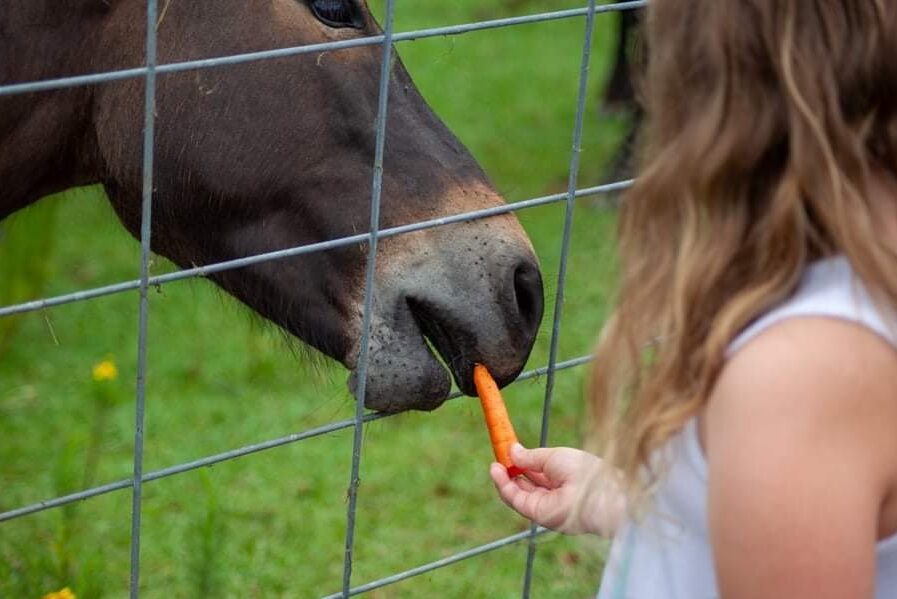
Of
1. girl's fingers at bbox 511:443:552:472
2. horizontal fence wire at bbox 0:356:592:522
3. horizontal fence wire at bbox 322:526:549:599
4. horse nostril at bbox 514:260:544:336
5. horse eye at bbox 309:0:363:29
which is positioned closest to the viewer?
horizontal fence wire at bbox 0:356:592:522

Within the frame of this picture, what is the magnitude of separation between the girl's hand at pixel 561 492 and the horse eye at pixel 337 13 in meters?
0.78

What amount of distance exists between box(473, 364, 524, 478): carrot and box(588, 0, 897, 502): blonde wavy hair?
1.58 feet

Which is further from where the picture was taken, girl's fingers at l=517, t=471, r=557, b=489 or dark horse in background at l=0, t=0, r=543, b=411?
dark horse in background at l=0, t=0, r=543, b=411

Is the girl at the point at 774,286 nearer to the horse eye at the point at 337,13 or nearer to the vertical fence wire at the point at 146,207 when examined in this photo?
the vertical fence wire at the point at 146,207

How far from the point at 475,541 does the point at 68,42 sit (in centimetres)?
184

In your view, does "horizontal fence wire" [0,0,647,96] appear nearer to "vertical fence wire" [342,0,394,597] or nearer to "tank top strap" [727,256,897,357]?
"vertical fence wire" [342,0,394,597]

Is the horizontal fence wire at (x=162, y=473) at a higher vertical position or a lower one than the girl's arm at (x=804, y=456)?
lower

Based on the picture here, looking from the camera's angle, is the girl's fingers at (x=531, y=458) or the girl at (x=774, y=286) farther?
the girl's fingers at (x=531, y=458)

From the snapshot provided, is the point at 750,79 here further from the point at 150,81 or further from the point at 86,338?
the point at 86,338

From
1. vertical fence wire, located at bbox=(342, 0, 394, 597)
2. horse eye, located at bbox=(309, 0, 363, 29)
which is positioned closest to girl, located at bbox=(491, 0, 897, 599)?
vertical fence wire, located at bbox=(342, 0, 394, 597)

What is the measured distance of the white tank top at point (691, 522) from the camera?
1175 mm

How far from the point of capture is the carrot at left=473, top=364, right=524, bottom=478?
1.76 metres

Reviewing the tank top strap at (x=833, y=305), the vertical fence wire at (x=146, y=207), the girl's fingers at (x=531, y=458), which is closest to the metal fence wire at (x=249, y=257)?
the vertical fence wire at (x=146, y=207)

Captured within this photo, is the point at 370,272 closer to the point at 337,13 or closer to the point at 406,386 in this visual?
the point at 406,386
